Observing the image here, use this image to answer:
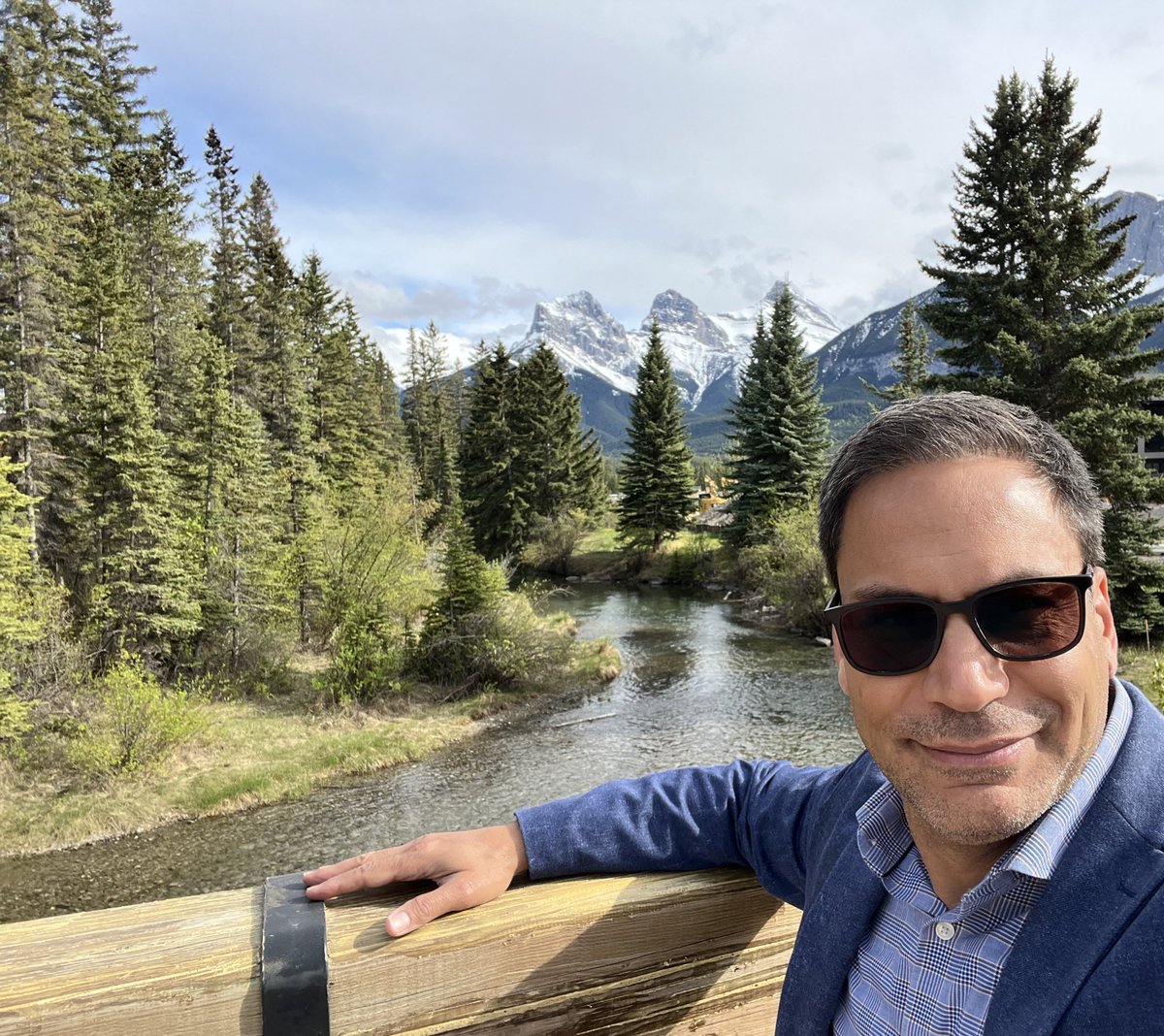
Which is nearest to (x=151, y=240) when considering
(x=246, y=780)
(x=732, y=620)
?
(x=246, y=780)

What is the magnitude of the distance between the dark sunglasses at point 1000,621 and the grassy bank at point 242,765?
13724 millimetres

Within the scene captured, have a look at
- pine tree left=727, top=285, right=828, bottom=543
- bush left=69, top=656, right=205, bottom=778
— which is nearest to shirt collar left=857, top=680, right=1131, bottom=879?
bush left=69, top=656, right=205, bottom=778

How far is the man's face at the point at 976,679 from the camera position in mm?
1066

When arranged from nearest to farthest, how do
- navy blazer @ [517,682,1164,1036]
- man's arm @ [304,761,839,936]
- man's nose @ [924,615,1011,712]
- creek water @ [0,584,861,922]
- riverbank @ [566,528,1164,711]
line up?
1. navy blazer @ [517,682,1164,1036]
2. man's nose @ [924,615,1011,712]
3. man's arm @ [304,761,839,936]
4. creek water @ [0,584,861,922]
5. riverbank @ [566,528,1164,711]

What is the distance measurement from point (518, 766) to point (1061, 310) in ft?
53.2

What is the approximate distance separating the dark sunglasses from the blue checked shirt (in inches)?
5.8

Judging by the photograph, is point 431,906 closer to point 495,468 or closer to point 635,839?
point 635,839

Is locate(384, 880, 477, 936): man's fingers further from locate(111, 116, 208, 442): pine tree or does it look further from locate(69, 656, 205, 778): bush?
locate(111, 116, 208, 442): pine tree

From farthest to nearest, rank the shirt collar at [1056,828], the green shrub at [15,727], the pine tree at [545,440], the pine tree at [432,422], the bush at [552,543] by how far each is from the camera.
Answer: the pine tree at [432,422] → the pine tree at [545,440] → the bush at [552,543] → the green shrub at [15,727] → the shirt collar at [1056,828]

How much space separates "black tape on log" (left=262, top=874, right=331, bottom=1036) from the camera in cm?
115

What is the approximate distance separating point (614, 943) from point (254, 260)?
38498mm

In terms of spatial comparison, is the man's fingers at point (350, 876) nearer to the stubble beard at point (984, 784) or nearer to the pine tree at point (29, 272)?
the stubble beard at point (984, 784)

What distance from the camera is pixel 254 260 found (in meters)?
34.2

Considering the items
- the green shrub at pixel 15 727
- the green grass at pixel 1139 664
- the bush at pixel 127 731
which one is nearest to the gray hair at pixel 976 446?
the bush at pixel 127 731
